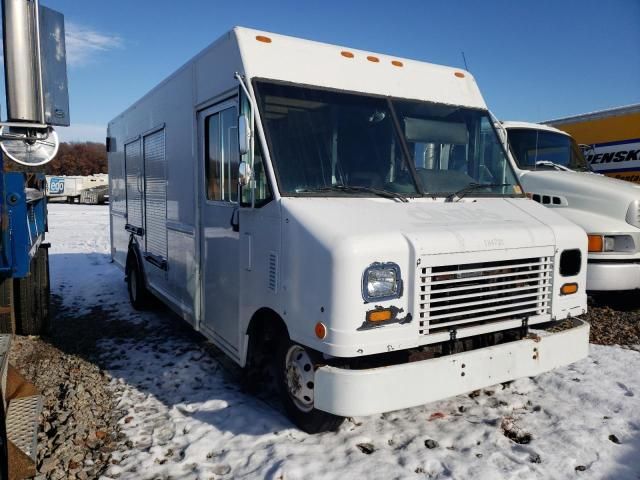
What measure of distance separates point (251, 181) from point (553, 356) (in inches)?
102

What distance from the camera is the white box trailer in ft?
10.4

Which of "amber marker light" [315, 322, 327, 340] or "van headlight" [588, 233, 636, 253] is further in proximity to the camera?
"van headlight" [588, 233, 636, 253]

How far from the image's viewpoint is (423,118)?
177 inches

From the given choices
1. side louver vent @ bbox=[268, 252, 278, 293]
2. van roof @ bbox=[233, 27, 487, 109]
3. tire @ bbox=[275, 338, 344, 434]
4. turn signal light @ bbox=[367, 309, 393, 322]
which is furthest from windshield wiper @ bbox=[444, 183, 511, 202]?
tire @ bbox=[275, 338, 344, 434]

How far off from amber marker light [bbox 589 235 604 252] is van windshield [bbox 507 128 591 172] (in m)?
1.45

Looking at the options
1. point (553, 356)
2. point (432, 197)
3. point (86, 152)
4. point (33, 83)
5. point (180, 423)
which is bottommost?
point (180, 423)

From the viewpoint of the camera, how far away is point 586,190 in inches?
257

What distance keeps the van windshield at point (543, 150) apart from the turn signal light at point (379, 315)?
502cm

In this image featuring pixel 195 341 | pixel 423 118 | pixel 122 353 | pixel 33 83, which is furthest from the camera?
pixel 195 341

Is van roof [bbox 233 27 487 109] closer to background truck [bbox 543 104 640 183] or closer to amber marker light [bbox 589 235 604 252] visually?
amber marker light [bbox 589 235 604 252]

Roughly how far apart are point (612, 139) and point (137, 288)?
26.5 ft

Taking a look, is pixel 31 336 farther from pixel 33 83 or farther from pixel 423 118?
pixel 423 118

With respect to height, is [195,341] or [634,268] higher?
[634,268]

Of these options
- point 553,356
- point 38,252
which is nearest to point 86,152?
point 38,252
